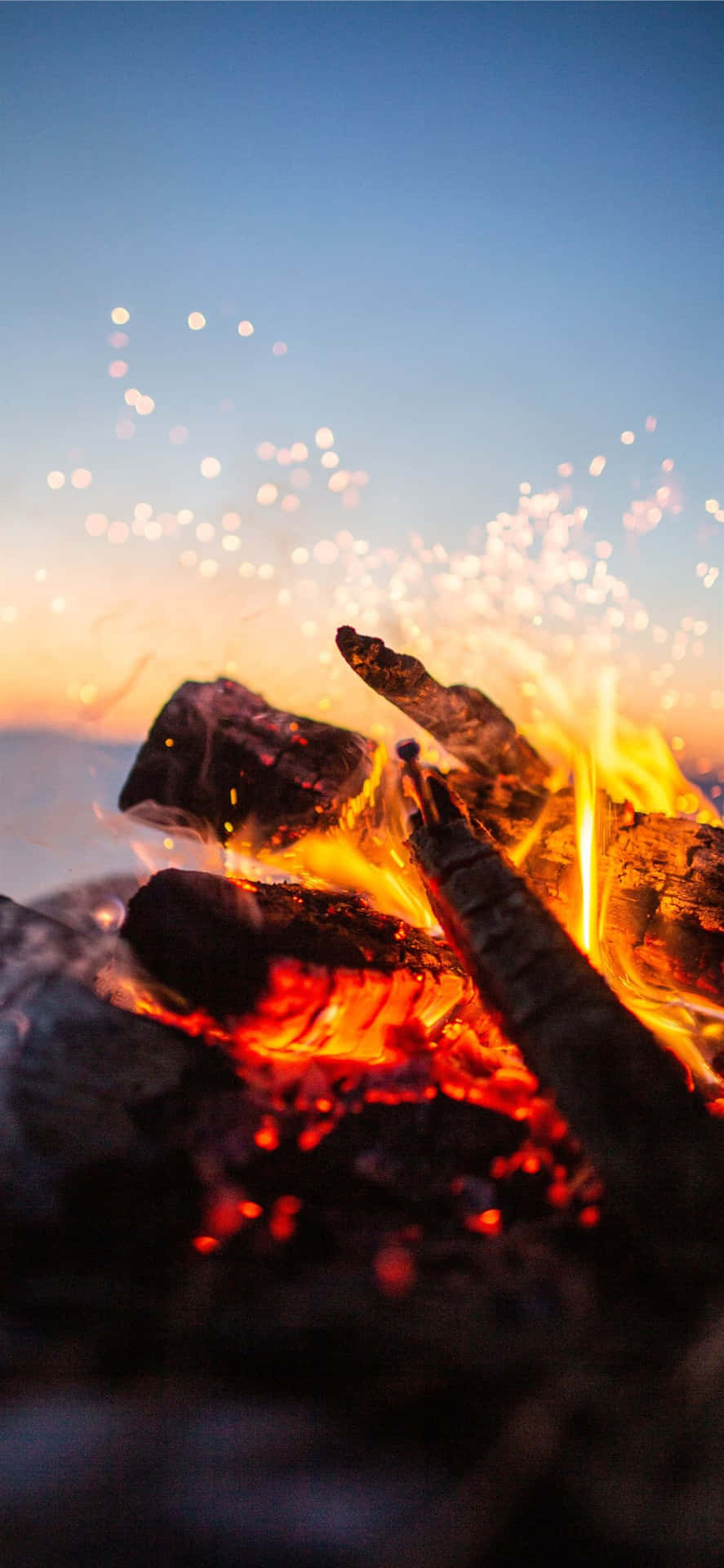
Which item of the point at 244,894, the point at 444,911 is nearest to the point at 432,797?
the point at 444,911

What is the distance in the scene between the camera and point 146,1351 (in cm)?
244

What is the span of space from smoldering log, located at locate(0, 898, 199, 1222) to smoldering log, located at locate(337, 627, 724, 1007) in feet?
7.54

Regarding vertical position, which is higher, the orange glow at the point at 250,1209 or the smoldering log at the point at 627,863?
the smoldering log at the point at 627,863

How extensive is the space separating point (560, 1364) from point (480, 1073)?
165 cm

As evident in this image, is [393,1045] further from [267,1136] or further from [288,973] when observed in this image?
[267,1136]

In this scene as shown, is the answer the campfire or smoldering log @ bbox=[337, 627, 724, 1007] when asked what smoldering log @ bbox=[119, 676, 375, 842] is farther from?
smoldering log @ bbox=[337, 627, 724, 1007]

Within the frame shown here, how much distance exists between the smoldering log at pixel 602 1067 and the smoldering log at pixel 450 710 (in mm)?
1871

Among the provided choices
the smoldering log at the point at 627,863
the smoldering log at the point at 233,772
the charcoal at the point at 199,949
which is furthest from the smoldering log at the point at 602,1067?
the smoldering log at the point at 233,772

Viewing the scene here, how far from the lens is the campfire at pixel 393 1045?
2.44 meters

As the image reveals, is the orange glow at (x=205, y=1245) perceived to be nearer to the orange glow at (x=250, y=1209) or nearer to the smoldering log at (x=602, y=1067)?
the orange glow at (x=250, y=1209)

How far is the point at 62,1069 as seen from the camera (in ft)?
11.1

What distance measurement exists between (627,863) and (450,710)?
1518 millimetres

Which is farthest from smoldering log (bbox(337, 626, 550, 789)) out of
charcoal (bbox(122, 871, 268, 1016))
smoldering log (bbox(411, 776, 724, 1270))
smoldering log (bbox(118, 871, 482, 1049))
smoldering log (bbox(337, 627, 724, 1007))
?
smoldering log (bbox(411, 776, 724, 1270))

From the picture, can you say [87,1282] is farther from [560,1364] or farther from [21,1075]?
[560,1364]
